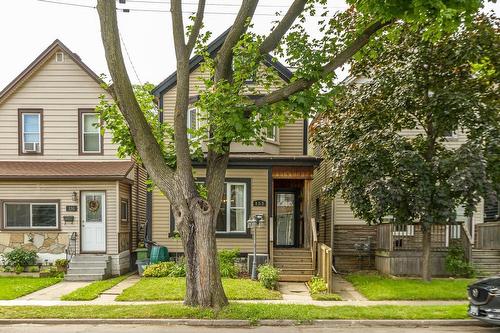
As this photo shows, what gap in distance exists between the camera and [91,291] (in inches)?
478

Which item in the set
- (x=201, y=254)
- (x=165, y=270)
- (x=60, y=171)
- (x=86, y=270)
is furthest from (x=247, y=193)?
(x=201, y=254)

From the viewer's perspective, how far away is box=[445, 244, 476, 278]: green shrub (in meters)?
14.2

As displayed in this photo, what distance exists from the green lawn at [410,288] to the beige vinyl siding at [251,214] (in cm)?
365

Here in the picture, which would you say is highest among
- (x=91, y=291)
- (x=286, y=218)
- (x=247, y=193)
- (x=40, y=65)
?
(x=40, y=65)

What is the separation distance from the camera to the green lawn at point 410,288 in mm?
11539

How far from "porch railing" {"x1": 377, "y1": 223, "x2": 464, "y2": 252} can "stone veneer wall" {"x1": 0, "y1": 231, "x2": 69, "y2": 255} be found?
1119cm

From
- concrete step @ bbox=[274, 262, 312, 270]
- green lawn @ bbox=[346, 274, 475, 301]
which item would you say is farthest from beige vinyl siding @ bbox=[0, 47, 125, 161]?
green lawn @ bbox=[346, 274, 475, 301]

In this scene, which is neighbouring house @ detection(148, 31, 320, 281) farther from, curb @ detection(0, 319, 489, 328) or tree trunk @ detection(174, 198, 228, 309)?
curb @ detection(0, 319, 489, 328)

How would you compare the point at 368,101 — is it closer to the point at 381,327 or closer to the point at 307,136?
the point at 307,136

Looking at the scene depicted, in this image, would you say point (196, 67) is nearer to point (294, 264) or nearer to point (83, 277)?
point (294, 264)

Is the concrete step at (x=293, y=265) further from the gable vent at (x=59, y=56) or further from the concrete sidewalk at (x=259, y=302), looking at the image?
the gable vent at (x=59, y=56)

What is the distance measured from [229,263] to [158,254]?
8.43 feet

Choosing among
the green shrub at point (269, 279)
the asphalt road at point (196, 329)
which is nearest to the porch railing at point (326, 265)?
the green shrub at point (269, 279)

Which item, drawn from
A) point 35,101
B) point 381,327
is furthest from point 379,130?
point 35,101
